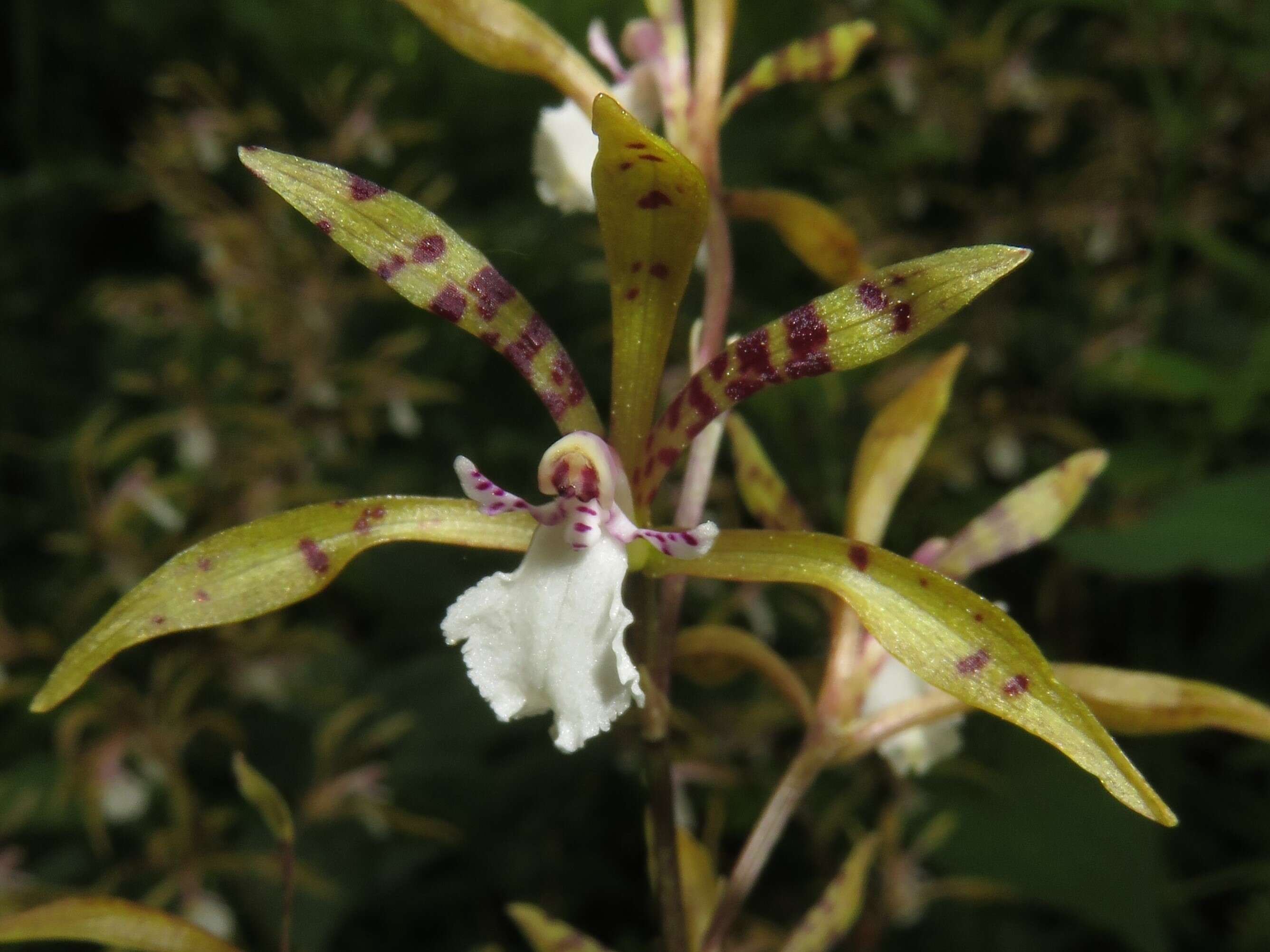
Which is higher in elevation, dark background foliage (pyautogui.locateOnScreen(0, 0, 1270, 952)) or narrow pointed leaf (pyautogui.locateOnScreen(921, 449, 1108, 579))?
narrow pointed leaf (pyautogui.locateOnScreen(921, 449, 1108, 579))

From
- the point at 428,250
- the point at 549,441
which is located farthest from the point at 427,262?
the point at 549,441

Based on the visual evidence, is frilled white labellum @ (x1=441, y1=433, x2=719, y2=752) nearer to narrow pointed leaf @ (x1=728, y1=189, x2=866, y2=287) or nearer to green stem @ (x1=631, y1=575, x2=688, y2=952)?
green stem @ (x1=631, y1=575, x2=688, y2=952)

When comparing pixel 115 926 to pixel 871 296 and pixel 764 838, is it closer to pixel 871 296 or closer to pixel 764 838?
pixel 764 838

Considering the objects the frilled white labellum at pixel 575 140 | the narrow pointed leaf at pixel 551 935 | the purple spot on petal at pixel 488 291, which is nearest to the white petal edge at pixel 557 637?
the purple spot on petal at pixel 488 291

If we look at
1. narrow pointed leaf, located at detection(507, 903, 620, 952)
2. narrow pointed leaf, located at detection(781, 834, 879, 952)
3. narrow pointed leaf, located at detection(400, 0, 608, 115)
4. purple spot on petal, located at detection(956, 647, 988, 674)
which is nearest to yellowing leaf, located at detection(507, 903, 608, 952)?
narrow pointed leaf, located at detection(507, 903, 620, 952)

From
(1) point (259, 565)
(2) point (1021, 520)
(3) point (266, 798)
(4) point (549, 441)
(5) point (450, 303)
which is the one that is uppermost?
(5) point (450, 303)

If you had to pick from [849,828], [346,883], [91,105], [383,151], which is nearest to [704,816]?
[849,828]

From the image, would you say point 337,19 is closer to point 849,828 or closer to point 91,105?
point 91,105

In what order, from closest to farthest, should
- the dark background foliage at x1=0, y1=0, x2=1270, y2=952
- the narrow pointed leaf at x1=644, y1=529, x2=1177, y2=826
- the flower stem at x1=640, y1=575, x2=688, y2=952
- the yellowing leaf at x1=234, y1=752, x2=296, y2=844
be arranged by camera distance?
the narrow pointed leaf at x1=644, y1=529, x2=1177, y2=826 → the flower stem at x1=640, y1=575, x2=688, y2=952 → the yellowing leaf at x1=234, y1=752, x2=296, y2=844 → the dark background foliage at x1=0, y1=0, x2=1270, y2=952
